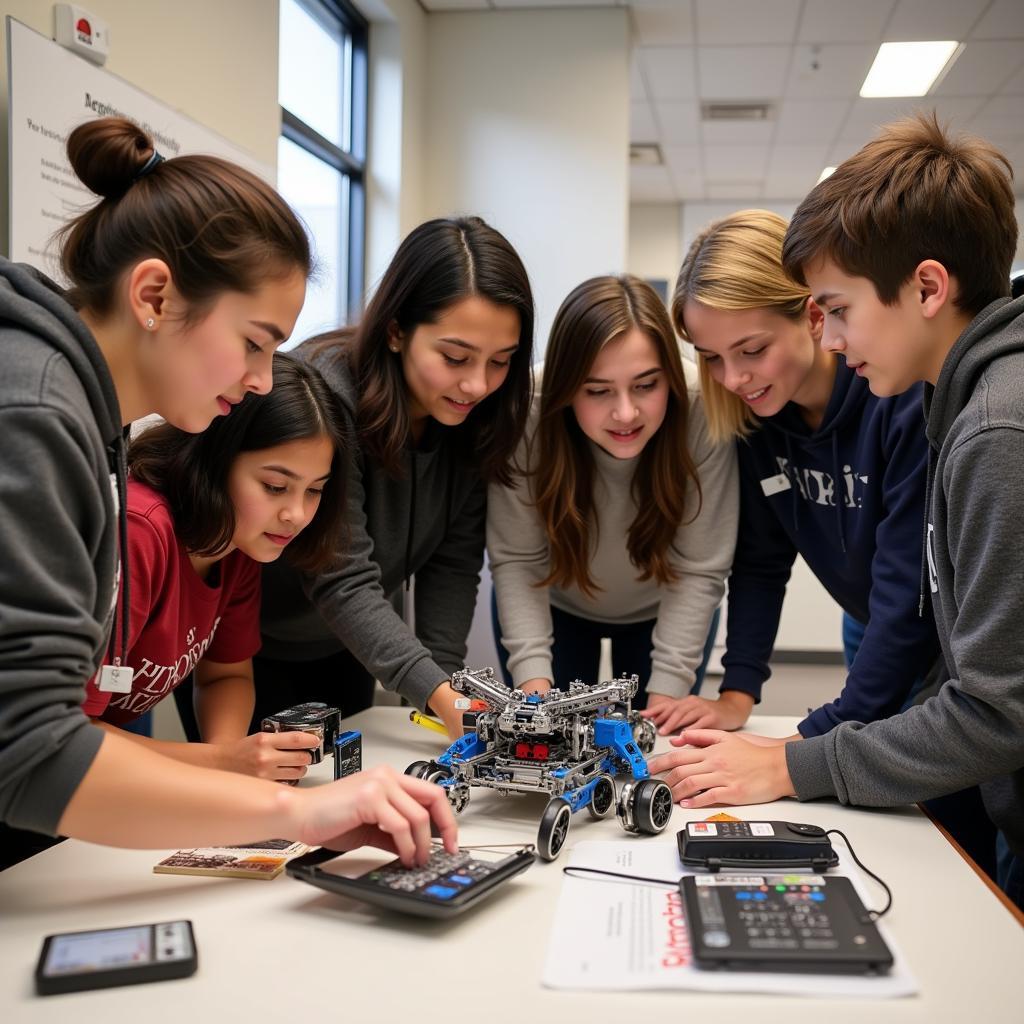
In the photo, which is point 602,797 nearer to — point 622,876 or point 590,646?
point 622,876

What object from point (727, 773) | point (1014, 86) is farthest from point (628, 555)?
point (1014, 86)

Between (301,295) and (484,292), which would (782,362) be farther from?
(301,295)

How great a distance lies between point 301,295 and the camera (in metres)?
Answer: 1.23

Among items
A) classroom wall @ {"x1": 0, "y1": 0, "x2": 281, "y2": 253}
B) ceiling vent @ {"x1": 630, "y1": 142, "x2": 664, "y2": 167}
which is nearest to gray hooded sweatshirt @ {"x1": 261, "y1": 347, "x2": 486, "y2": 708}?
classroom wall @ {"x1": 0, "y1": 0, "x2": 281, "y2": 253}

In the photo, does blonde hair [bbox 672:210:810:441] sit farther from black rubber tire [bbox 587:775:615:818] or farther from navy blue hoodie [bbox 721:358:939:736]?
black rubber tire [bbox 587:775:615:818]

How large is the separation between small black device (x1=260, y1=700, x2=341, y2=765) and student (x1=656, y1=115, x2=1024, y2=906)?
46cm

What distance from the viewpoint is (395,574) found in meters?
1.92

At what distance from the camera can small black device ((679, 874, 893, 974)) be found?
834mm

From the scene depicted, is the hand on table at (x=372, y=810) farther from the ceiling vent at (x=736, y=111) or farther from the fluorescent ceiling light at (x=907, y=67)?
the ceiling vent at (x=736, y=111)

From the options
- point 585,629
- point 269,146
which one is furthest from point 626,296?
point 269,146

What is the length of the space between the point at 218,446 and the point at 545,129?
14.0ft

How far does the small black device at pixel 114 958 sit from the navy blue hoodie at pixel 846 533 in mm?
1023

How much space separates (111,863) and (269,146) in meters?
3.05

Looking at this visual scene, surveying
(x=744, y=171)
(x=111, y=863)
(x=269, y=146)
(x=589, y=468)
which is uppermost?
(x=744, y=171)
